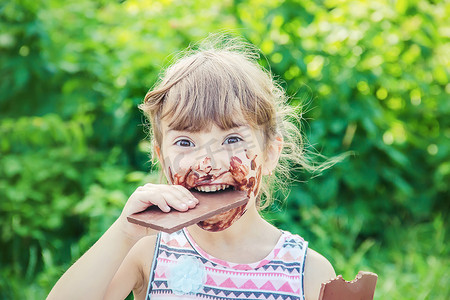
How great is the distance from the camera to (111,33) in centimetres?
475

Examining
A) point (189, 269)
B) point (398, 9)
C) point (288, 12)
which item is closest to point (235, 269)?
point (189, 269)

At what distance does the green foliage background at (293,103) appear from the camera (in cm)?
418

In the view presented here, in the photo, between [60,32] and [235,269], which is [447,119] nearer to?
[60,32]

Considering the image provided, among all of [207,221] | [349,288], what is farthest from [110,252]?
[349,288]

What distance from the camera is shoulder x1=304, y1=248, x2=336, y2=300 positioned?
207 centimetres

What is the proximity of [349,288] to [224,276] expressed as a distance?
1.52 ft

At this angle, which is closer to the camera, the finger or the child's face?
the finger

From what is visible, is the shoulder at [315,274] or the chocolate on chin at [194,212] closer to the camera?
the chocolate on chin at [194,212]

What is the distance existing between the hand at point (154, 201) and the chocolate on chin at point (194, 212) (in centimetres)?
2

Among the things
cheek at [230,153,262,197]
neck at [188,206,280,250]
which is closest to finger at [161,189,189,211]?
cheek at [230,153,262,197]

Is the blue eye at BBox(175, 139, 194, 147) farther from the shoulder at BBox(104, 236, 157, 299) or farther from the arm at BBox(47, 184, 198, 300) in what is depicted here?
the shoulder at BBox(104, 236, 157, 299)

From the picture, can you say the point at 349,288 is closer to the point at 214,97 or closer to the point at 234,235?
the point at 234,235

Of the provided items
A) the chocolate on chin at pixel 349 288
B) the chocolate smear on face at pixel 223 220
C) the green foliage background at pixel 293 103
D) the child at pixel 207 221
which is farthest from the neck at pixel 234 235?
the green foliage background at pixel 293 103

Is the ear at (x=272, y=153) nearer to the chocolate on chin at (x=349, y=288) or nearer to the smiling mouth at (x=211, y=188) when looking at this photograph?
the smiling mouth at (x=211, y=188)
